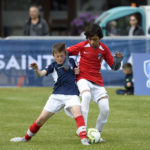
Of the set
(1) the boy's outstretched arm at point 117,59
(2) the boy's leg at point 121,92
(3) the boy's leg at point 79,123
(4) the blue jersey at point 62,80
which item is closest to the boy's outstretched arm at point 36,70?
(4) the blue jersey at point 62,80

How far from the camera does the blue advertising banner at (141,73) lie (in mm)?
15438

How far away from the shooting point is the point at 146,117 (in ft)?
37.1

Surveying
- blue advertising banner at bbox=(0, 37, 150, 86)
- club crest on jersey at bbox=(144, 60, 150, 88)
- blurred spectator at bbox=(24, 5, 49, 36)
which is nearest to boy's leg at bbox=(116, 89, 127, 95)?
club crest on jersey at bbox=(144, 60, 150, 88)

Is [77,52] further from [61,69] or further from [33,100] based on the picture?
[33,100]

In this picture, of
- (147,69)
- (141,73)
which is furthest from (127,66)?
(147,69)

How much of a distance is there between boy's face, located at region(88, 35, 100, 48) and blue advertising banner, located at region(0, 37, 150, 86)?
26.4 ft

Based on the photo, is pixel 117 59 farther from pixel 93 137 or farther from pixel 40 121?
pixel 40 121

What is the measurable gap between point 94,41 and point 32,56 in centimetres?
847

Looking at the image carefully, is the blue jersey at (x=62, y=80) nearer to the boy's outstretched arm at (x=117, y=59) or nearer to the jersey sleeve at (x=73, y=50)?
the jersey sleeve at (x=73, y=50)

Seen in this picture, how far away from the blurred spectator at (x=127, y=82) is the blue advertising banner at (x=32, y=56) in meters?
1.24

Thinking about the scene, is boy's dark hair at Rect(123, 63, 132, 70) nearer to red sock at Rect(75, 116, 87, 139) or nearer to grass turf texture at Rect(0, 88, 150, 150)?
Answer: grass turf texture at Rect(0, 88, 150, 150)

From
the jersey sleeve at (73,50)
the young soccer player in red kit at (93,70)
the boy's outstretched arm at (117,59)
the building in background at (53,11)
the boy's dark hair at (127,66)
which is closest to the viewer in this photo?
the young soccer player in red kit at (93,70)

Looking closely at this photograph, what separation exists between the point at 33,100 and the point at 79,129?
5.88 metres

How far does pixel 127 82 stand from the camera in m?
15.6
